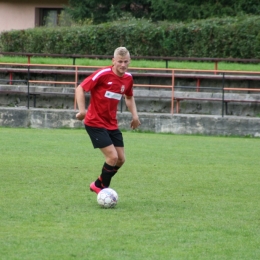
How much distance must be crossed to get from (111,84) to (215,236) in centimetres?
249

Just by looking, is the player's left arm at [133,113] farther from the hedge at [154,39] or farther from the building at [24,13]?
the building at [24,13]

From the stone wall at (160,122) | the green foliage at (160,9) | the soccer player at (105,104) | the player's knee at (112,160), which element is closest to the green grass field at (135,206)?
the player's knee at (112,160)

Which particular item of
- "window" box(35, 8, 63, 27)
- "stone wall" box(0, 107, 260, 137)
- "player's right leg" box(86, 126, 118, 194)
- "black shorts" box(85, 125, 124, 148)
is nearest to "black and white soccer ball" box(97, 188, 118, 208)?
"player's right leg" box(86, 126, 118, 194)

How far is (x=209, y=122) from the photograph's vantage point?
19.5m

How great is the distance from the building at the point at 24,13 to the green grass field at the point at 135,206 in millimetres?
23109

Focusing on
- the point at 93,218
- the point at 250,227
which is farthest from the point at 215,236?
the point at 93,218

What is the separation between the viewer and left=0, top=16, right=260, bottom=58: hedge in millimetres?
25188

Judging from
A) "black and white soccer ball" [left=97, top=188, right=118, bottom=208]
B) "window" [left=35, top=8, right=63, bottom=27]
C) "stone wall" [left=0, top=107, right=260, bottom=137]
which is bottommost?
"stone wall" [left=0, top=107, right=260, bottom=137]

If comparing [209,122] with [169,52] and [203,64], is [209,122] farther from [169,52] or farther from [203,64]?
[169,52]

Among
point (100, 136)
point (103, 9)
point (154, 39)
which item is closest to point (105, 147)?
point (100, 136)

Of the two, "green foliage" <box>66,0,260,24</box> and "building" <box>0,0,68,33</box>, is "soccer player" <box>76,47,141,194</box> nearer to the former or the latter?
"green foliage" <box>66,0,260,24</box>

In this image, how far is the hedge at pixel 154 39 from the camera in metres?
Answer: 25.2

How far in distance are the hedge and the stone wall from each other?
6.32m

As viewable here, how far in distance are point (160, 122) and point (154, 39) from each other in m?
7.75
